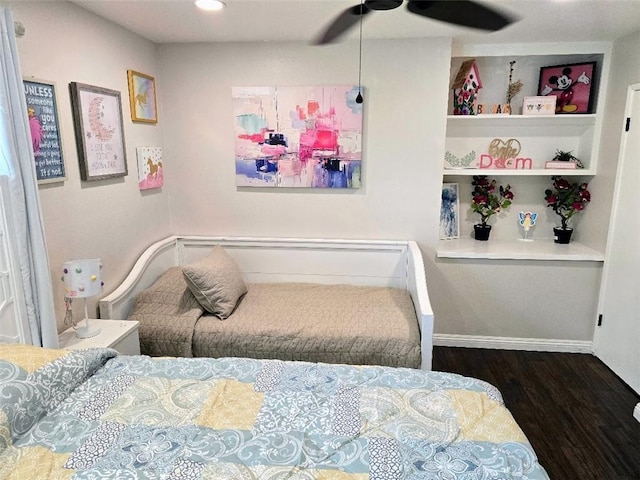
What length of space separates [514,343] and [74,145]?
3187 mm

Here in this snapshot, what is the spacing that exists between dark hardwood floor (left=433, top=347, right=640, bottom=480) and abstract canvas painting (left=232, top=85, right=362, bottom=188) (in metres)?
1.59

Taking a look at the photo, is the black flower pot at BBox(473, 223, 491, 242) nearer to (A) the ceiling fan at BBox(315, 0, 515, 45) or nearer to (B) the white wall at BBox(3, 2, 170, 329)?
(A) the ceiling fan at BBox(315, 0, 515, 45)

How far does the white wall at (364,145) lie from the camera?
9.77 ft

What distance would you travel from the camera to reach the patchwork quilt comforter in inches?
47.1

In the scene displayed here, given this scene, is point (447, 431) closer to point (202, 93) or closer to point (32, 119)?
point (32, 119)

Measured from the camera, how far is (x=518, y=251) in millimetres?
3160

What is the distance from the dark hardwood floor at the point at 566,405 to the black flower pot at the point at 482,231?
0.88 metres

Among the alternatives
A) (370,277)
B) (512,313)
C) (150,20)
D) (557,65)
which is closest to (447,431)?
(370,277)

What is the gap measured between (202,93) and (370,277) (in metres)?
1.81

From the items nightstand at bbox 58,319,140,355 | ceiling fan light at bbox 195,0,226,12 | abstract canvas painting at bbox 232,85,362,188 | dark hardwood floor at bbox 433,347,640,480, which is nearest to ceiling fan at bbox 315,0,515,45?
ceiling fan light at bbox 195,0,226,12

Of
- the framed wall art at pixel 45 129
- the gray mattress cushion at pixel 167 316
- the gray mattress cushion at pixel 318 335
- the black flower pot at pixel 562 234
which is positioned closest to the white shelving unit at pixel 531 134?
the black flower pot at pixel 562 234

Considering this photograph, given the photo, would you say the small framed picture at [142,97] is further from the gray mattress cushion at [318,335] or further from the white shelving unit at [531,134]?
the white shelving unit at [531,134]

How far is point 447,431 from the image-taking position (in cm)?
134

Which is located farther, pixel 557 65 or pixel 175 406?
pixel 557 65
